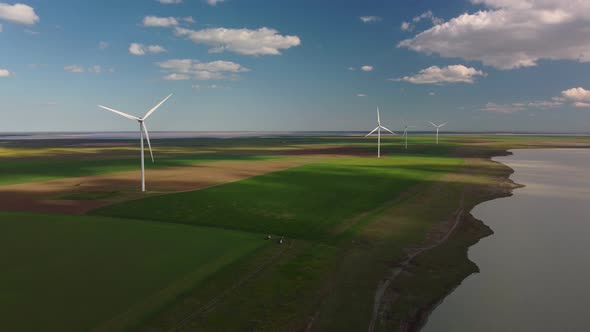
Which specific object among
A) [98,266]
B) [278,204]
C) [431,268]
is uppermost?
[278,204]

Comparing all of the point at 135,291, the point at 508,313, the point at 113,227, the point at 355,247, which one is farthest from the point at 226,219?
the point at 508,313

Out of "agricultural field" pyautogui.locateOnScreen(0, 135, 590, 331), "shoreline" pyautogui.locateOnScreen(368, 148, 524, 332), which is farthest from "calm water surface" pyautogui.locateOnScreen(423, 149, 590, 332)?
"agricultural field" pyautogui.locateOnScreen(0, 135, 590, 331)

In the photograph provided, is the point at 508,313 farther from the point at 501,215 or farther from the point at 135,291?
the point at 501,215

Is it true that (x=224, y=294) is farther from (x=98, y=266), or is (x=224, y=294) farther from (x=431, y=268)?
(x=431, y=268)

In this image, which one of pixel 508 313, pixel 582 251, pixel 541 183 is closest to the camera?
pixel 508 313

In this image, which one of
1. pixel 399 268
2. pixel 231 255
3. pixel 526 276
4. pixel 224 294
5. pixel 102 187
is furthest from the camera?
pixel 102 187

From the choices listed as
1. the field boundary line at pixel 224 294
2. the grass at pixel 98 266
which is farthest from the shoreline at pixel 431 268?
the grass at pixel 98 266

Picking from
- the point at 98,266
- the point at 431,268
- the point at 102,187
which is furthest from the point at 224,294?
the point at 102,187
